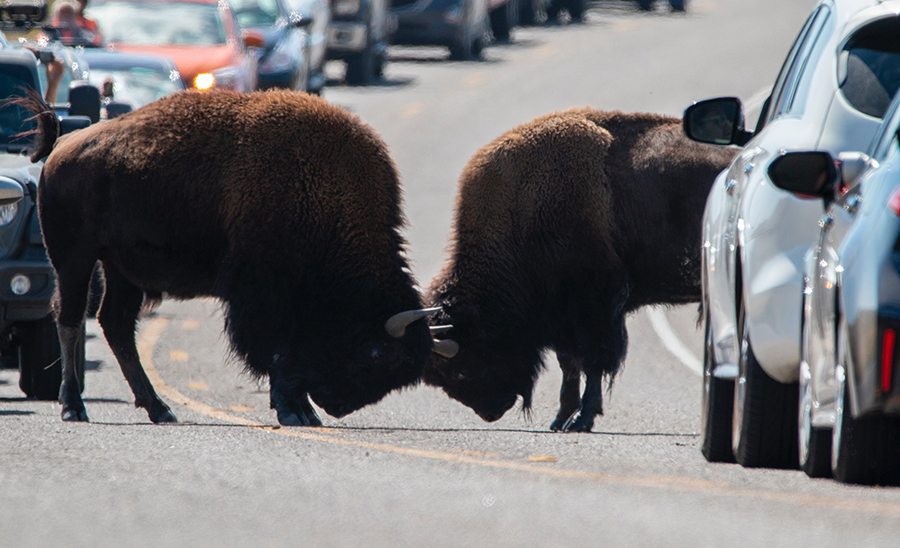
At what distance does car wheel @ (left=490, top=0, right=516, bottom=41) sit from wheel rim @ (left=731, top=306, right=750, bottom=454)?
1094 inches

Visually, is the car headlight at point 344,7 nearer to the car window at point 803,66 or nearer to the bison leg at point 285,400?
the bison leg at point 285,400

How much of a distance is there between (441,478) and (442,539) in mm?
1176

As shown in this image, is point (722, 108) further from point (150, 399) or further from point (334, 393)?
point (150, 399)

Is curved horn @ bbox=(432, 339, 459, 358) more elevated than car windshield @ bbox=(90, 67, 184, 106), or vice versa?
car windshield @ bbox=(90, 67, 184, 106)

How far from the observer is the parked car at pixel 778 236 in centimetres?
541

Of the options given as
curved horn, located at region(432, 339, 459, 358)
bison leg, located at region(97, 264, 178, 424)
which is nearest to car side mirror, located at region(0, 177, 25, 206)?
bison leg, located at region(97, 264, 178, 424)

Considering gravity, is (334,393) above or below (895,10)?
below

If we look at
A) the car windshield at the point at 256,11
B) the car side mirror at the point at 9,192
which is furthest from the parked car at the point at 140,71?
the car side mirror at the point at 9,192

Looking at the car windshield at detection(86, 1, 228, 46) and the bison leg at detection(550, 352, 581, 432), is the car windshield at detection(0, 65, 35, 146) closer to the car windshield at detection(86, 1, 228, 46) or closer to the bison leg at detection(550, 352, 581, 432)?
the bison leg at detection(550, 352, 581, 432)

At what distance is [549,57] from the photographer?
31812 millimetres

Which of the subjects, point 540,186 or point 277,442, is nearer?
point 277,442

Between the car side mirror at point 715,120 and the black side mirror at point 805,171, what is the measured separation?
189 cm

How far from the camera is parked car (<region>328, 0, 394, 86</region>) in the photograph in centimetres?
2566

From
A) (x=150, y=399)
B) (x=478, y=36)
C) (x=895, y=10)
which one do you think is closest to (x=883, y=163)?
(x=895, y=10)
